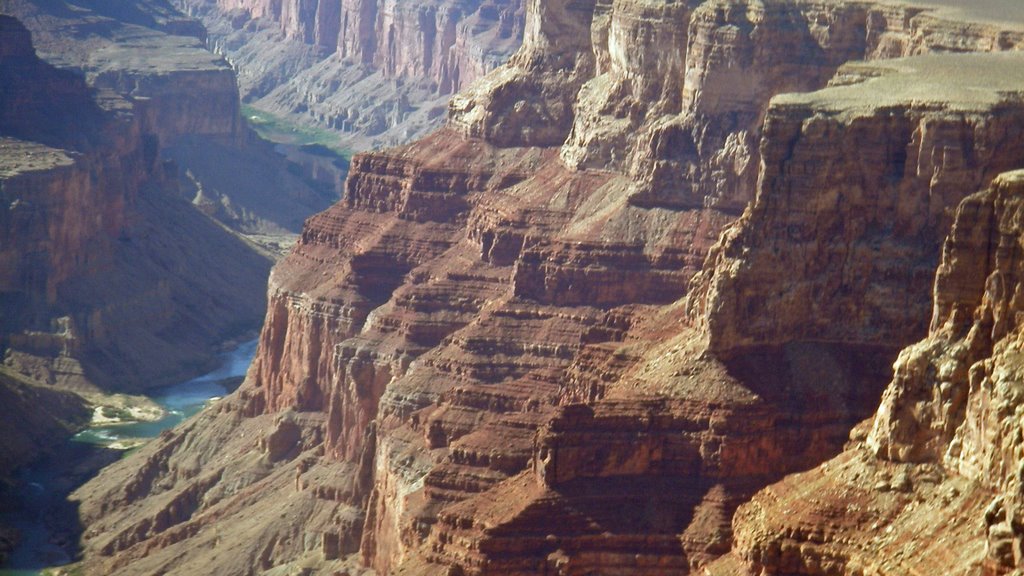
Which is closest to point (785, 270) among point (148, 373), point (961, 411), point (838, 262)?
point (838, 262)

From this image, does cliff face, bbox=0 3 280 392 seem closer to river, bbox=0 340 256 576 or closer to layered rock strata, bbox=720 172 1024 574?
river, bbox=0 340 256 576

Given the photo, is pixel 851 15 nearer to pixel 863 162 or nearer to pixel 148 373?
pixel 863 162

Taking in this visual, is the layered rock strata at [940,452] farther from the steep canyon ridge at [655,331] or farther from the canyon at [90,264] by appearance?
the canyon at [90,264]

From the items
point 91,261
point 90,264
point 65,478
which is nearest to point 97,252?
point 91,261

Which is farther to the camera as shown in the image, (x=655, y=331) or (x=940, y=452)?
(x=655, y=331)

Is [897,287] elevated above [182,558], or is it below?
above

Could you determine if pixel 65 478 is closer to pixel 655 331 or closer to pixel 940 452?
pixel 655 331
